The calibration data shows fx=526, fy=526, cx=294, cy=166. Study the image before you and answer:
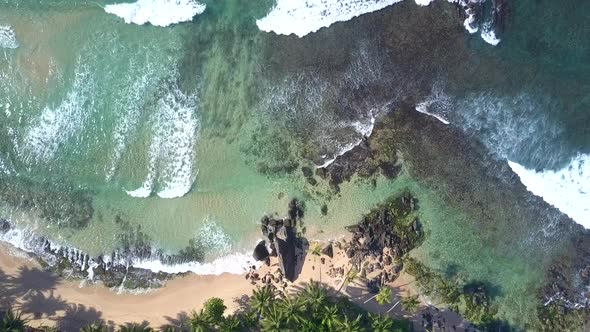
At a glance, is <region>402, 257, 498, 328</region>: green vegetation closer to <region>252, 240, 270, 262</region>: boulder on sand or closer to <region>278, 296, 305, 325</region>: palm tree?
<region>278, 296, 305, 325</region>: palm tree

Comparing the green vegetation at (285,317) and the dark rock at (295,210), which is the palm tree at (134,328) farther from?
the dark rock at (295,210)

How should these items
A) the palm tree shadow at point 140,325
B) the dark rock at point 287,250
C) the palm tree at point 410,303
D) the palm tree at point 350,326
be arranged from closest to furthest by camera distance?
1. the palm tree at point 350,326
2. the palm tree at point 410,303
3. the palm tree shadow at point 140,325
4. the dark rock at point 287,250

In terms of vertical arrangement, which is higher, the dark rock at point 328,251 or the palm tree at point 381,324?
the dark rock at point 328,251

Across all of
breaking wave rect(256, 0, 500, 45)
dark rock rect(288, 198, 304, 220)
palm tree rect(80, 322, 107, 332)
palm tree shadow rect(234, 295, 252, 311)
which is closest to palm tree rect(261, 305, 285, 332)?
palm tree shadow rect(234, 295, 252, 311)

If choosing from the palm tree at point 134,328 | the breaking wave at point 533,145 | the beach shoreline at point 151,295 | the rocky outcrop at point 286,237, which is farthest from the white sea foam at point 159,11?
the palm tree at point 134,328

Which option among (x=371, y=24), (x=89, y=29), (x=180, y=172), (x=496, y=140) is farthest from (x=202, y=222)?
(x=496, y=140)

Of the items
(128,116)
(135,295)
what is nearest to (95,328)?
(135,295)

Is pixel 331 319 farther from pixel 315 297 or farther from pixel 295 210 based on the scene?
pixel 295 210
